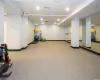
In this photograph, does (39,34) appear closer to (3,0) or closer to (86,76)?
(3,0)

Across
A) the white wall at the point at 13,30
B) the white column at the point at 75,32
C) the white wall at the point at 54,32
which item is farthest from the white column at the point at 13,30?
the white wall at the point at 54,32

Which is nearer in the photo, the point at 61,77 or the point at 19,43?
the point at 61,77

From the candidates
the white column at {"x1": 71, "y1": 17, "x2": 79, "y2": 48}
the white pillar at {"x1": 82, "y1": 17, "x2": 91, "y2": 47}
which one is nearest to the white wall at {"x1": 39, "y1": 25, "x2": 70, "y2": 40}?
the white column at {"x1": 71, "y1": 17, "x2": 79, "y2": 48}

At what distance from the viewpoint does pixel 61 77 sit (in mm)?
4227

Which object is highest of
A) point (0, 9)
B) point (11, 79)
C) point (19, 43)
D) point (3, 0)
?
point (3, 0)

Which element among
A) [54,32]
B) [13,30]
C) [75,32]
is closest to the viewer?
[13,30]

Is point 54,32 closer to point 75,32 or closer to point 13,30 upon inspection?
point 75,32

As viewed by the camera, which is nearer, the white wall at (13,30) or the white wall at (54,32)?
the white wall at (13,30)

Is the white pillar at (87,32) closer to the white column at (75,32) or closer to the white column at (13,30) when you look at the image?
the white column at (75,32)

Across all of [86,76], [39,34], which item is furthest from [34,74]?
[39,34]

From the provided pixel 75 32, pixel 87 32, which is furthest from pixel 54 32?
pixel 87 32

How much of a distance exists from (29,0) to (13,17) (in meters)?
3.71

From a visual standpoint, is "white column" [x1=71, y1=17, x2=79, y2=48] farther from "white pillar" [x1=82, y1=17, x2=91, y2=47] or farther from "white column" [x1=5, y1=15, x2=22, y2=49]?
"white column" [x1=5, y1=15, x2=22, y2=49]

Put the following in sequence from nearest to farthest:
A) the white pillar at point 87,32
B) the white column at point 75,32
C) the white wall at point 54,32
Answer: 1. the white pillar at point 87,32
2. the white column at point 75,32
3. the white wall at point 54,32
